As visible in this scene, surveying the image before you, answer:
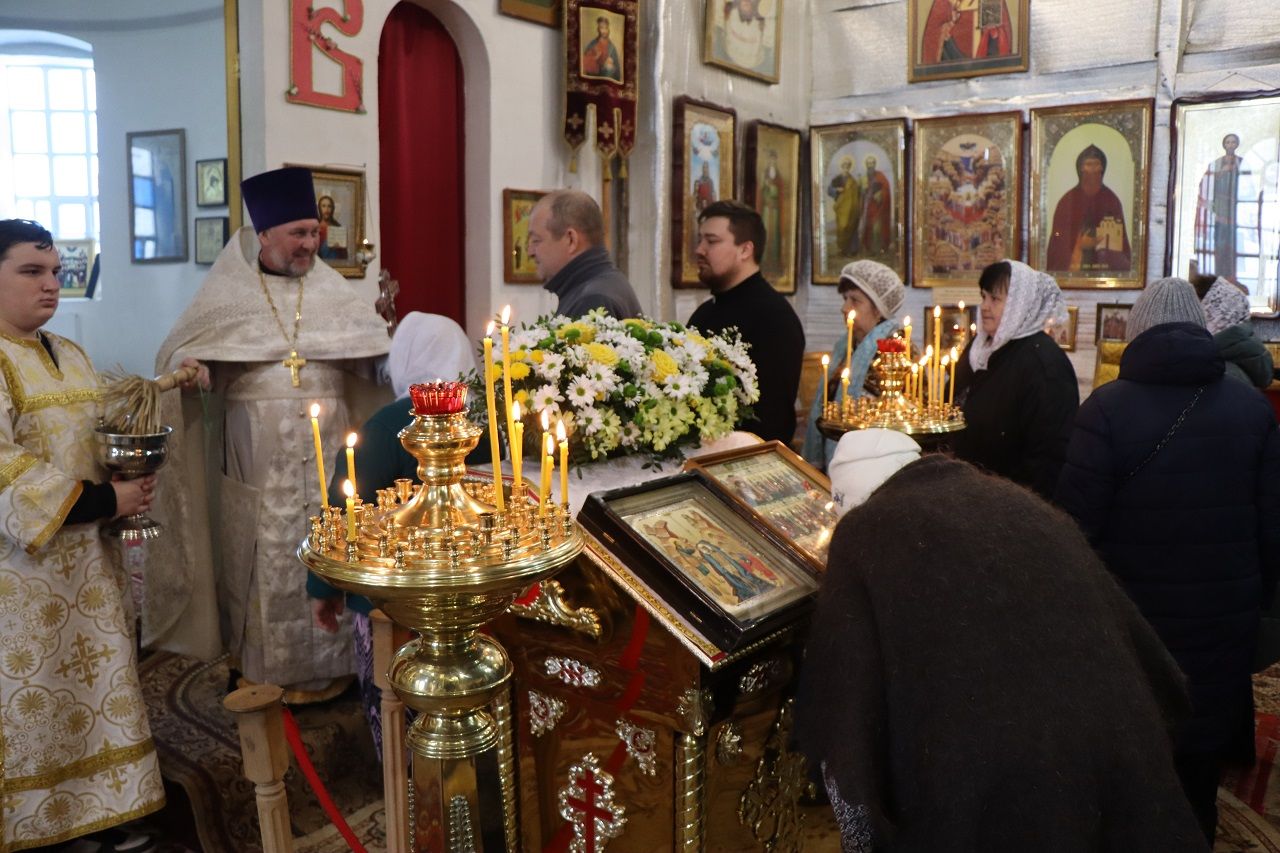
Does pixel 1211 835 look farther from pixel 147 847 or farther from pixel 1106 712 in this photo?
pixel 147 847

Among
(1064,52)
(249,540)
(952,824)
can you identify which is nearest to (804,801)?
(952,824)

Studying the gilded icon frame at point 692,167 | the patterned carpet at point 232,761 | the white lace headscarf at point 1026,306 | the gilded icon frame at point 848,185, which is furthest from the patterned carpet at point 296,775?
the gilded icon frame at point 848,185

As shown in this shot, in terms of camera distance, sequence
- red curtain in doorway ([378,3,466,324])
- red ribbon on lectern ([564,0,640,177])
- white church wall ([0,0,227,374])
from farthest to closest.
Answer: red ribbon on lectern ([564,0,640,177]) < white church wall ([0,0,227,374]) < red curtain in doorway ([378,3,466,324])

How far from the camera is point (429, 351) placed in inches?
112

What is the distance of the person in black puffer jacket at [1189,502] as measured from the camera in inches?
105

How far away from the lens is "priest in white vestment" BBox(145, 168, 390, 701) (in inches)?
139

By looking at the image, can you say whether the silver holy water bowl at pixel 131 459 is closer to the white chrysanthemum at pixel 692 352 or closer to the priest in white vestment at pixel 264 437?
the priest in white vestment at pixel 264 437

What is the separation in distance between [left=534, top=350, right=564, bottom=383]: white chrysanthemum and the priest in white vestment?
153 cm

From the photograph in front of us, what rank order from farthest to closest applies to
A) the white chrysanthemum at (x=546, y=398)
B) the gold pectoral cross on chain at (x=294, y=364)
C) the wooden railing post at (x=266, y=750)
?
1. the gold pectoral cross on chain at (x=294, y=364)
2. the white chrysanthemum at (x=546, y=398)
3. the wooden railing post at (x=266, y=750)

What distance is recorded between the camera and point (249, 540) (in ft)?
12.0

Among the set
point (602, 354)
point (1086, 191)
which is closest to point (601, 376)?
point (602, 354)

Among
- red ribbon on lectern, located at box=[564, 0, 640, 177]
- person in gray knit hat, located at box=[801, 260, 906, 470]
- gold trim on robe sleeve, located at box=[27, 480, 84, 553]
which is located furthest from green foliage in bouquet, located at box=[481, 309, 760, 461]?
red ribbon on lectern, located at box=[564, 0, 640, 177]

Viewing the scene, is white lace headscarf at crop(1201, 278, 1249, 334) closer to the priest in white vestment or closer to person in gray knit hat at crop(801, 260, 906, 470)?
person in gray knit hat at crop(801, 260, 906, 470)

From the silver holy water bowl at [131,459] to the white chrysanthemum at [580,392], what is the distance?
1.17 m
